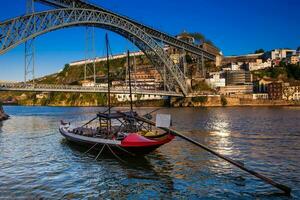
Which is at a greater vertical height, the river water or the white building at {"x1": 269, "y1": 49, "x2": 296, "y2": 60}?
the white building at {"x1": 269, "y1": 49, "x2": 296, "y2": 60}

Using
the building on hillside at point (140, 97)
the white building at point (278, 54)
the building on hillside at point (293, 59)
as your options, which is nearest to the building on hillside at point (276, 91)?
the building on hillside at point (140, 97)

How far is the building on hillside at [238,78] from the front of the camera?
15738 centimetres

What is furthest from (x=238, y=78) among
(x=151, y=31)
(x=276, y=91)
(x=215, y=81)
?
(x=151, y=31)

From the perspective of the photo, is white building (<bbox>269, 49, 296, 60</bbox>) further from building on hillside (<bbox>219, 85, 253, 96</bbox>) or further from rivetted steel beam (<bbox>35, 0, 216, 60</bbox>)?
building on hillside (<bbox>219, 85, 253, 96</bbox>)

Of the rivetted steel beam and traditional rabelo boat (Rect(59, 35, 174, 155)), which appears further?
the rivetted steel beam

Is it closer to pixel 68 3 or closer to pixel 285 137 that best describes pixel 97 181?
pixel 285 137

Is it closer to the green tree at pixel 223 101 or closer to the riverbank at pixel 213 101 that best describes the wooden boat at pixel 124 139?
the riverbank at pixel 213 101

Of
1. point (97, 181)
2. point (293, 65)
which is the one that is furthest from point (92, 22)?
point (293, 65)

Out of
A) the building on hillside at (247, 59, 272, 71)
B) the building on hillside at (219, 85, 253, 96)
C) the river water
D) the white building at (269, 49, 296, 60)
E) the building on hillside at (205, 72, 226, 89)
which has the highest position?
the white building at (269, 49, 296, 60)

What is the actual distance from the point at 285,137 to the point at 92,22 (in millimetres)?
46973

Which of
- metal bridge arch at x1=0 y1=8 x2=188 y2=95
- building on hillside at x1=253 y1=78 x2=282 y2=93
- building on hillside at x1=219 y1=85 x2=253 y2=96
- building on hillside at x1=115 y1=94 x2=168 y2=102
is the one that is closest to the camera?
metal bridge arch at x1=0 y1=8 x2=188 y2=95

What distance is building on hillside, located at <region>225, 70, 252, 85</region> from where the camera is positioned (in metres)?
157

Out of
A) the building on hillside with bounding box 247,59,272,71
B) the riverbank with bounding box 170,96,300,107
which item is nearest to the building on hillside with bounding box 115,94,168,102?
the riverbank with bounding box 170,96,300,107

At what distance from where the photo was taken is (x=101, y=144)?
89.2ft
